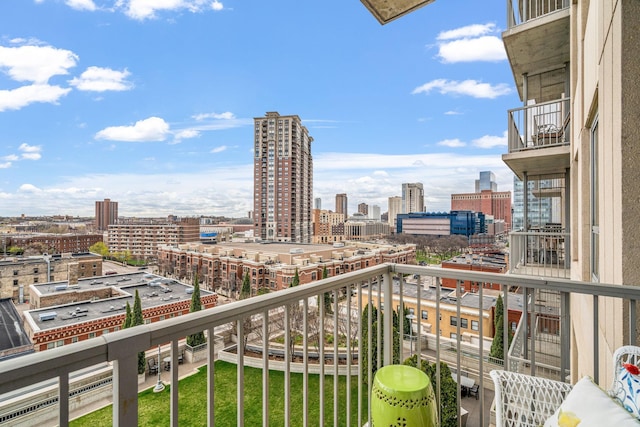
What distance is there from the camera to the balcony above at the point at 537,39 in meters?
4.06

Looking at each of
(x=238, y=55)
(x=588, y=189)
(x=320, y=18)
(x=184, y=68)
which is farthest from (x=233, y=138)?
(x=588, y=189)

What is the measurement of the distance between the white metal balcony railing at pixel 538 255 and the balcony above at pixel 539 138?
104 centimetres

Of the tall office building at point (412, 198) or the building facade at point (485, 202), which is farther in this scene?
the tall office building at point (412, 198)

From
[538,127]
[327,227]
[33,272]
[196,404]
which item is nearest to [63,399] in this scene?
[196,404]

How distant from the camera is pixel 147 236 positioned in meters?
12.6

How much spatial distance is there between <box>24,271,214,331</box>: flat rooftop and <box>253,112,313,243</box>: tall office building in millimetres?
19800

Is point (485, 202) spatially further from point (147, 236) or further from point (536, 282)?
point (536, 282)

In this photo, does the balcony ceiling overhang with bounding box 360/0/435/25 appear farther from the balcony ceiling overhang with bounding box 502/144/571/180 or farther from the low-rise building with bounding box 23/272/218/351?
the low-rise building with bounding box 23/272/218/351

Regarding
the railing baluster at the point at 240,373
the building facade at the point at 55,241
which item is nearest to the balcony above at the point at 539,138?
the railing baluster at the point at 240,373

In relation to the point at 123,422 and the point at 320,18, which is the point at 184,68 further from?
the point at 123,422

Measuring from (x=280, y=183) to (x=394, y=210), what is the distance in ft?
39.0

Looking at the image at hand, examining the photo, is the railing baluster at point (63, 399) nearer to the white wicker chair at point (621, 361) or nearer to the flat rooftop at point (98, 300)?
the white wicker chair at point (621, 361)

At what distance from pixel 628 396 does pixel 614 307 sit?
0.70 m

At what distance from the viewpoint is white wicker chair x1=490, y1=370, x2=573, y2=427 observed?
1.14m
